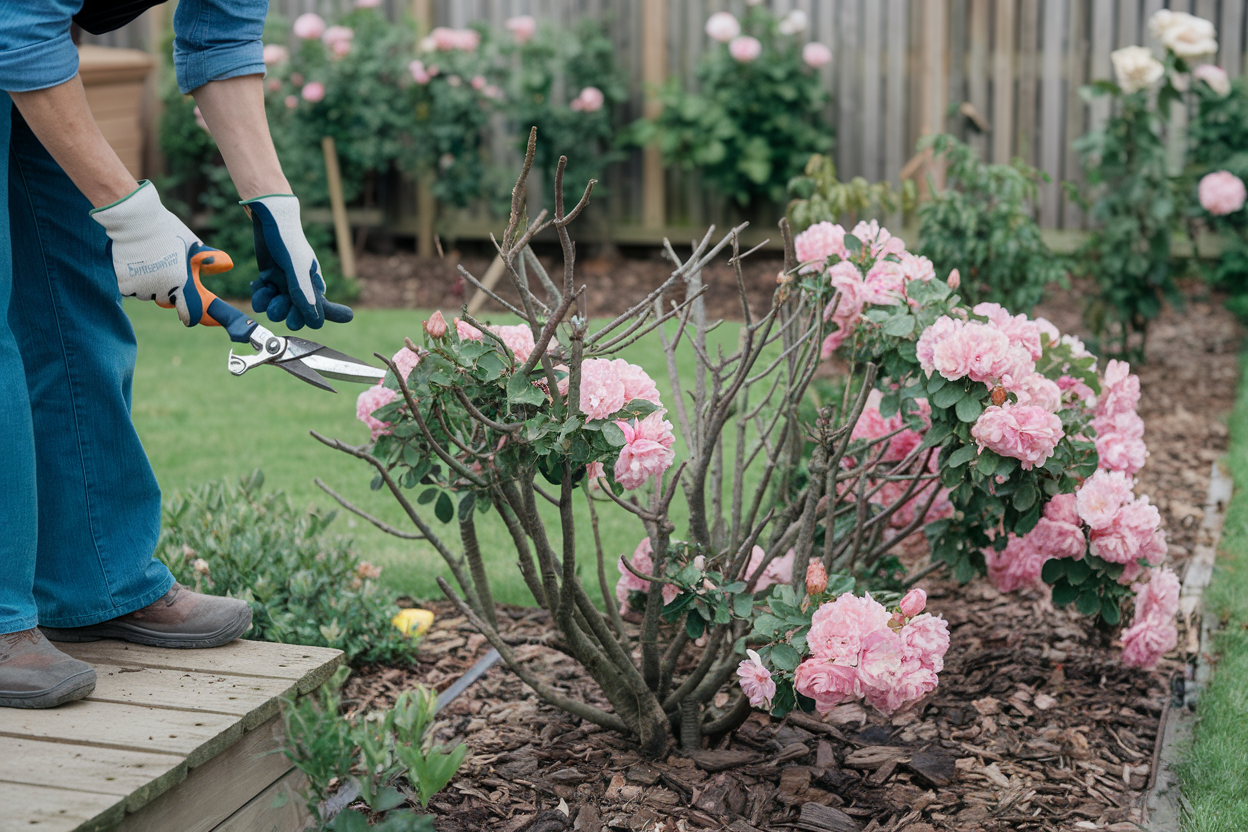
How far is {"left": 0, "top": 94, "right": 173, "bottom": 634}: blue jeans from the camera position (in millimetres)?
1945

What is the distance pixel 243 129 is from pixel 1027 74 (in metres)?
5.81

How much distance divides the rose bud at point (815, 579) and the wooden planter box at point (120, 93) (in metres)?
6.69

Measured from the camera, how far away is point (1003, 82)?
6.73 m

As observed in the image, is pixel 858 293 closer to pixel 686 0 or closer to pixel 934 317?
pixel 934 317

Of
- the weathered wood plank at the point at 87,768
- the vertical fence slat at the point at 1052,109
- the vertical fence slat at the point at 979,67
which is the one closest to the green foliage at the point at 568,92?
the vertical fence slat at the point at 979,67

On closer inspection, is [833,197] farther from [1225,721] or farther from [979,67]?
[1225,721]

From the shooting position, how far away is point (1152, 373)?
5.45 m

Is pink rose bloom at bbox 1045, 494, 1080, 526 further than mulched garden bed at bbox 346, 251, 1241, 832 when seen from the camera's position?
Yes

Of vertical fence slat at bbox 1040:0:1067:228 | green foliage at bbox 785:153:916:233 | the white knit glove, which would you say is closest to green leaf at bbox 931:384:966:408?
the white knit glove

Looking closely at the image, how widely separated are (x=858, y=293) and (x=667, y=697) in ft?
2.93

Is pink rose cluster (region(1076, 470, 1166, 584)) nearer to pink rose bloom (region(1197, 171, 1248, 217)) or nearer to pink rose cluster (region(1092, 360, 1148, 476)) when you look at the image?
pink rose cluster (region(1092, 360, 1148, 476))

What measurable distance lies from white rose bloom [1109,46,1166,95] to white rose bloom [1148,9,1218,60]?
10 centimetres

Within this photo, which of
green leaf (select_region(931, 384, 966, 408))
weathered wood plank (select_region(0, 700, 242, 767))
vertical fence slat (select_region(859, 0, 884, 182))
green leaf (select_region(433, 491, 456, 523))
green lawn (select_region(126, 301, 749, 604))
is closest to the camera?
weathered wood plank (select_region(0, 700, 242, 767))

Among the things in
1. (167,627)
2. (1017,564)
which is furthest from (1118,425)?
(167,627)
